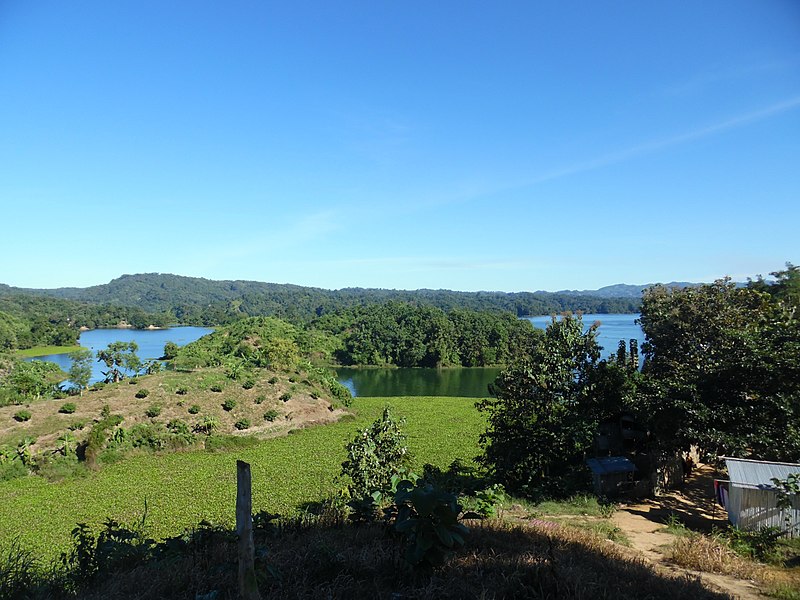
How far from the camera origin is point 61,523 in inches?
585

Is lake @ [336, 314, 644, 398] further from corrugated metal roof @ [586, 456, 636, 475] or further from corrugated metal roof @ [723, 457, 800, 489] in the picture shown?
corrugated metal roof @ [723, 457, 800, 489]

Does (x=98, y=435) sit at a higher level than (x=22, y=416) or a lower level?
lower

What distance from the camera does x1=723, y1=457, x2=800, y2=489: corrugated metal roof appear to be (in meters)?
8.85

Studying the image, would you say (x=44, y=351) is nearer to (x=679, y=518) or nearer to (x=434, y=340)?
(x=434, y=340)

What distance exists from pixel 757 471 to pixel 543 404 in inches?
185

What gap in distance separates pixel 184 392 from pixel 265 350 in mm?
10943

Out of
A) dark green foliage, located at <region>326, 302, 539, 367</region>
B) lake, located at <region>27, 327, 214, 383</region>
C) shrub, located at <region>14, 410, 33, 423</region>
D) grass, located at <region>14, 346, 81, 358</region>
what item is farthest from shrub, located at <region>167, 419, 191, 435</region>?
grass, located at <region>14, 346, 81, 358</region>

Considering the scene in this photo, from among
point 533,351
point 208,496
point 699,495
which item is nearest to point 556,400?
point 533,351

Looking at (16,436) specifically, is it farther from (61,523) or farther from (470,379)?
(470,379)

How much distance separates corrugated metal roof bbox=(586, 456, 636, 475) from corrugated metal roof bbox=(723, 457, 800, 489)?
3.09 metres

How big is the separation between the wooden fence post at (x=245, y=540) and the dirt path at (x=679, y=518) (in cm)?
534

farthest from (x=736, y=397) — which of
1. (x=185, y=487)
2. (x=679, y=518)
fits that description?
(x=185, y=487)

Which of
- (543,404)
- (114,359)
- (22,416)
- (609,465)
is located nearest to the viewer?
(609,465)

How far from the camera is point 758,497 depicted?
8.75m
